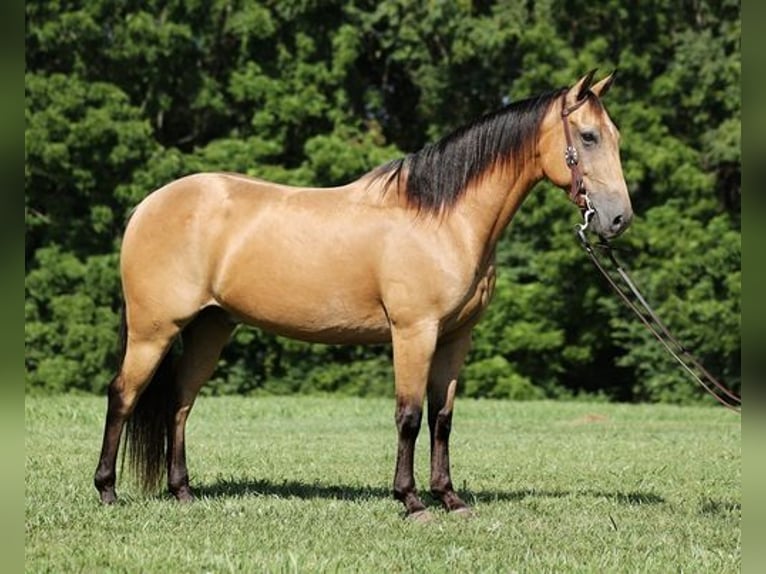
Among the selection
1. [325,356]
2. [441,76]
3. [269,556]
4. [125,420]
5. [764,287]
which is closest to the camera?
[764,287]

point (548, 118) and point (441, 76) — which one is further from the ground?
point (441, 76)

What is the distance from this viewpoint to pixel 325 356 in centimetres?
2245

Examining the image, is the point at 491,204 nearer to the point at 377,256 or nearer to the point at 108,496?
the point at 377,256

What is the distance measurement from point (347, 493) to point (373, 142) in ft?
56.9

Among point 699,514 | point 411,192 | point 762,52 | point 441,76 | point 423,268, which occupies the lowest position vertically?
point 699,514

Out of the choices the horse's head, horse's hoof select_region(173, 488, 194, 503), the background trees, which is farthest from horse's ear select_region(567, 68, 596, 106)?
the background trees

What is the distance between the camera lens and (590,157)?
6.05 metres

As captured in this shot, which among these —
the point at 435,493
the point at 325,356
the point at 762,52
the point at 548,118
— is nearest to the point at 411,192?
the point at 548,118

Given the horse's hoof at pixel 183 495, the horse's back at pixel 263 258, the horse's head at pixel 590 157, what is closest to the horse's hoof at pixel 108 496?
the horse's hoof at pixel 183 495

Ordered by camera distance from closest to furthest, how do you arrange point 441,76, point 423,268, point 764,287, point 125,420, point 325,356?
1. point 764,287
2. point 423,268
3. point 125,420
4. point 325,356
5. point 441,76

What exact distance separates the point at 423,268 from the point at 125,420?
2.06 metres

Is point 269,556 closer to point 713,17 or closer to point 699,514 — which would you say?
point 699,514

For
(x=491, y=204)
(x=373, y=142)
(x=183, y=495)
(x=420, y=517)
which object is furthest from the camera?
(x=373, y=142)

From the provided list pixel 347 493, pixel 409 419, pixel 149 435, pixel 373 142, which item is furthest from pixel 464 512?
pixel 373 142
